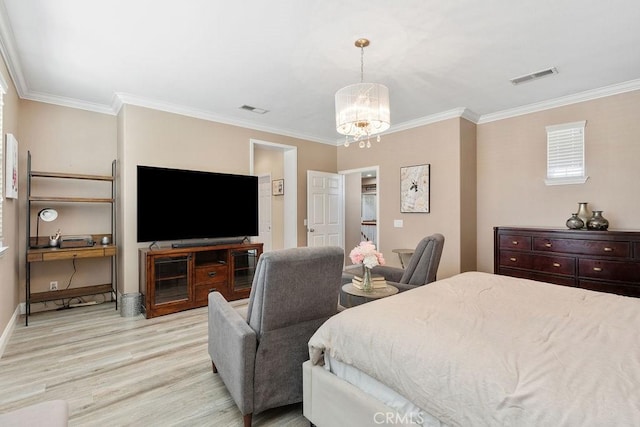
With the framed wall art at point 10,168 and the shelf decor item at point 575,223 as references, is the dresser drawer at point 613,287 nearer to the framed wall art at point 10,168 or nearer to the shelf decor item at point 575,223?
the shelf decor item at point 575,223

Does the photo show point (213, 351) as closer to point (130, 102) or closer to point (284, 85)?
point (284, 85)

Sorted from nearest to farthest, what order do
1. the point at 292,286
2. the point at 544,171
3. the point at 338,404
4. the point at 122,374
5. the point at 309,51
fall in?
the point at 338,404 < the point at 292,286 < the point at 122,374 < the point at 309,51 < the point at 544,171

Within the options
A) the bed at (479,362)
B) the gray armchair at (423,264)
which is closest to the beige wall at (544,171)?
the gray armchair at (423,264)

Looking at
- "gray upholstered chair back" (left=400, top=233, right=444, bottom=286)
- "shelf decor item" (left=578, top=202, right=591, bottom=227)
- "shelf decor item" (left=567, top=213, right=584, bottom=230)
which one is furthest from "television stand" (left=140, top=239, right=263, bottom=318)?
"shelf decor item" (left=578, top=202, right=591, bottom=227)

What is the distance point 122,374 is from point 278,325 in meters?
1.59

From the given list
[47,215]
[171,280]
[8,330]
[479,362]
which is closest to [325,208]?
[171,280]

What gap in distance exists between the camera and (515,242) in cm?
393

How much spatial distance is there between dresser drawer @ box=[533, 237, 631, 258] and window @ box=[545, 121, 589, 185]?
35.7 inches

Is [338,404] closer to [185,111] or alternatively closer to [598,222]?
[598,222]

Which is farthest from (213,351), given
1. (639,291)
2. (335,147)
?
(335,147)

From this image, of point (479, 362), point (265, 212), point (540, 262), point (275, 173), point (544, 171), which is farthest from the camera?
point (265, 212)

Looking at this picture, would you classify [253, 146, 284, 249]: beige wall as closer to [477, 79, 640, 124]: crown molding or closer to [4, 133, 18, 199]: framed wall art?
[4, 133, 18, 199]: framed wall art

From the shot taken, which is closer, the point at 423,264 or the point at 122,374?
the point at 122,374

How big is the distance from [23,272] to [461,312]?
4.89 meters
